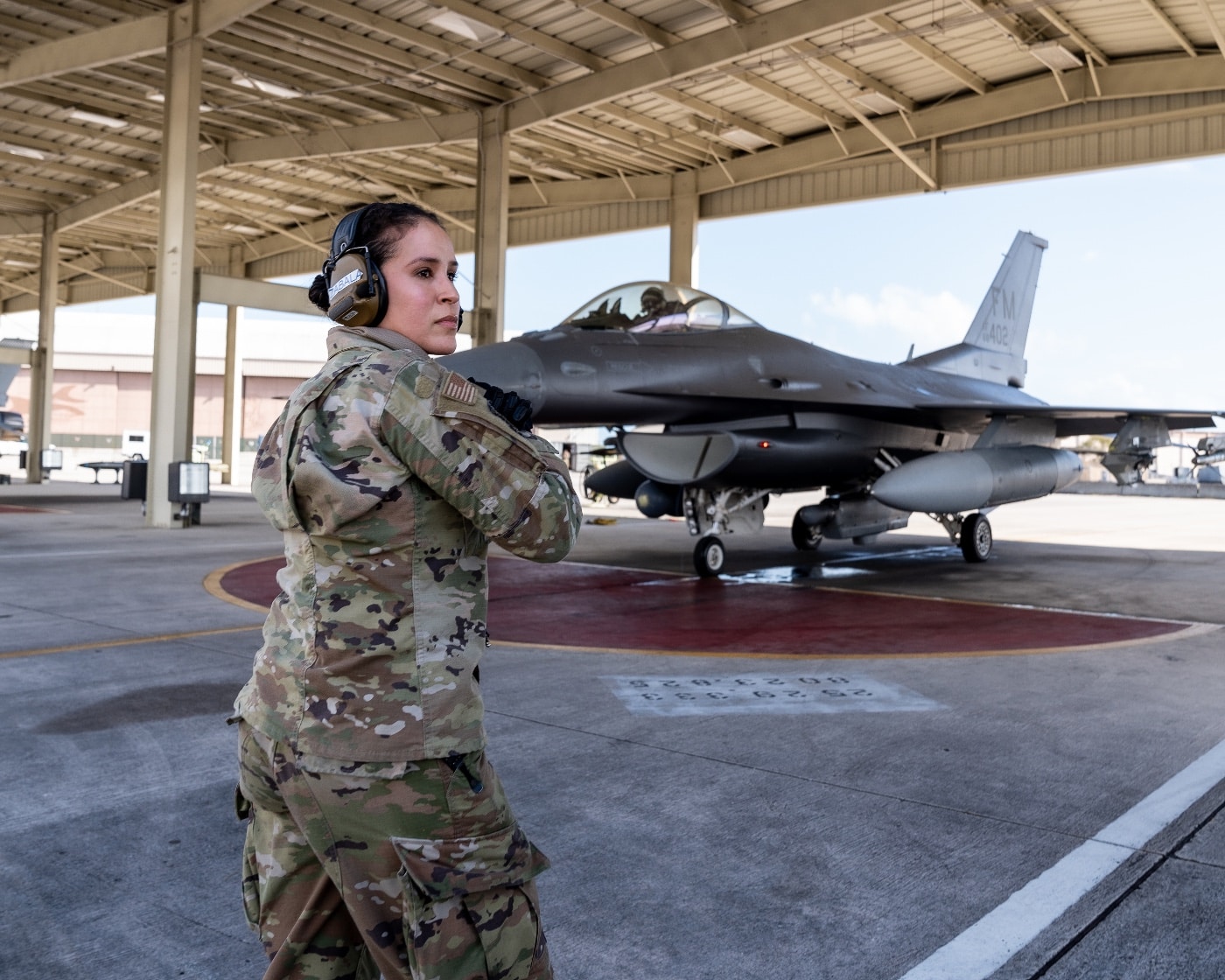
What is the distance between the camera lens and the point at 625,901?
2.91 m

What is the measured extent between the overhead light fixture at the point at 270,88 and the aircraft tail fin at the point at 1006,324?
1356 centimetres

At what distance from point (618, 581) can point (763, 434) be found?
2145 millimetres

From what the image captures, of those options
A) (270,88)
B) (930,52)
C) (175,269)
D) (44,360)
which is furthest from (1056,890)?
(44,360)

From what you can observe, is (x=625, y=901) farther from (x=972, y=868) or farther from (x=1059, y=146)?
(x=1059, y=146)

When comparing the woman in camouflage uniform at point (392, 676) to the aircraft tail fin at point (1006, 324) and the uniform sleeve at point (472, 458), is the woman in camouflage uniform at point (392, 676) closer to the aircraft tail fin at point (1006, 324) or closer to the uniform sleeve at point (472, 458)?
the uniform sleeve at point (472, 458)

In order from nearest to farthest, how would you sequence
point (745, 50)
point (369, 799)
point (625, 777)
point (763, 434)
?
1. point (369, 799)
2. point (625, 777)
3. point (763, 434)
4. point (745, 50)

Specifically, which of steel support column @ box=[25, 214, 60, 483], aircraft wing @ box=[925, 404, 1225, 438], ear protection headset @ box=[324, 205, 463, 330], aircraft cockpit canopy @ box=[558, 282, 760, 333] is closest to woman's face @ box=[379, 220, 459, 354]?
ear protection headset @ box=[324, 205, 463, 330]

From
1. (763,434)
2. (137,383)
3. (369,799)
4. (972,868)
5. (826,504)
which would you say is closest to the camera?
(369,799)

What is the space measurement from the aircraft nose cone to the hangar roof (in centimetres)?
894

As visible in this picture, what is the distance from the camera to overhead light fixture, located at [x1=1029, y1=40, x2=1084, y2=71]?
1717 cm

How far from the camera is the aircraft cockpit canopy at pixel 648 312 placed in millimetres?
9625

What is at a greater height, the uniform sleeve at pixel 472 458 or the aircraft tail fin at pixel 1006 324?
the aircraft tail fin at pixel 1006 324

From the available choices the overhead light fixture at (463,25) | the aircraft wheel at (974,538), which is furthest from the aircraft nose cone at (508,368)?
the overhead light fixture at (463,25)

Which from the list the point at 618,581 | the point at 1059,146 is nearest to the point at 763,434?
the point at 618,581
